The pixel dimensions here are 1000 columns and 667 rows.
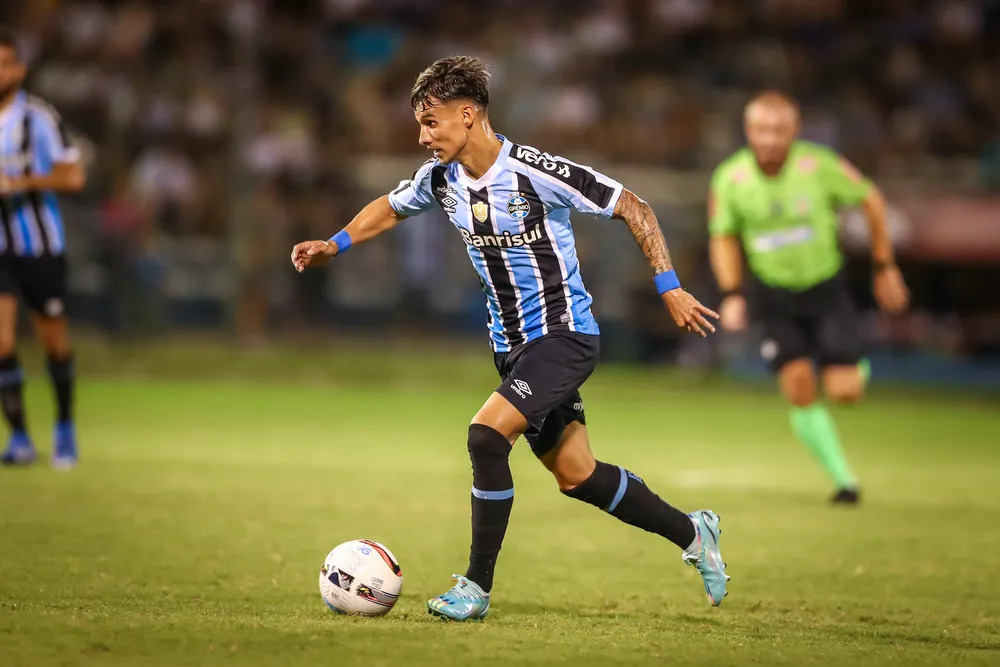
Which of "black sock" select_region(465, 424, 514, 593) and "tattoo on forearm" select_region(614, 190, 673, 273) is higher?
"tattoo on forearm" select_region(614, 190, 673, 273)

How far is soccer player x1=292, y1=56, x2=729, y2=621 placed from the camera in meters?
5.58

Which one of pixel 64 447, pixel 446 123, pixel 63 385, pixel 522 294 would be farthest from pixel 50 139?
pixel 522 294

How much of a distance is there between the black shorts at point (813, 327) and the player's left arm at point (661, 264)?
157 inches

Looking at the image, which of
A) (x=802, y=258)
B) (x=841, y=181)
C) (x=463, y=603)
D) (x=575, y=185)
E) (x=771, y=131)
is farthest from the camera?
(x=802, y=258)

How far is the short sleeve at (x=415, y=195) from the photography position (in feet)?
19.6

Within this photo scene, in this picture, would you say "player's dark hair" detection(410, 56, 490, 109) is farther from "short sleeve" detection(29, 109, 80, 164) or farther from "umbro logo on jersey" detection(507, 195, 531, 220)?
"short sleeve" detection(29, 109, 80, 164)

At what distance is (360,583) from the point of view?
214 inches

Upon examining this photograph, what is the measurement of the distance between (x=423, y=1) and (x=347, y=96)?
2.41 metres

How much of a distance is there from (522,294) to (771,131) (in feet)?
13.0

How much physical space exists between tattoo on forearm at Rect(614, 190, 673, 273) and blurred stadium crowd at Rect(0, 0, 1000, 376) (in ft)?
43.0

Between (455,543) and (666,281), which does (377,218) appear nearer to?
(666,281)

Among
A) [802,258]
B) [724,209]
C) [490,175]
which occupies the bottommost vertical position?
[802,258]

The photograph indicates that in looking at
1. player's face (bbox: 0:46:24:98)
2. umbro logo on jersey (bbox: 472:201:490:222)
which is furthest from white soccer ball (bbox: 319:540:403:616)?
player's face (bbox: 0:46:24:98)

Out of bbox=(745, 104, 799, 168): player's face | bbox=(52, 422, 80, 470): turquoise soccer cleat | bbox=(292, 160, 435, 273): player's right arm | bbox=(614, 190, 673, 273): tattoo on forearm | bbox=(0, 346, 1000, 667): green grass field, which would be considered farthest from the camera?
bbox=(52, 422, 80, 470): turquoise soccer cleat
